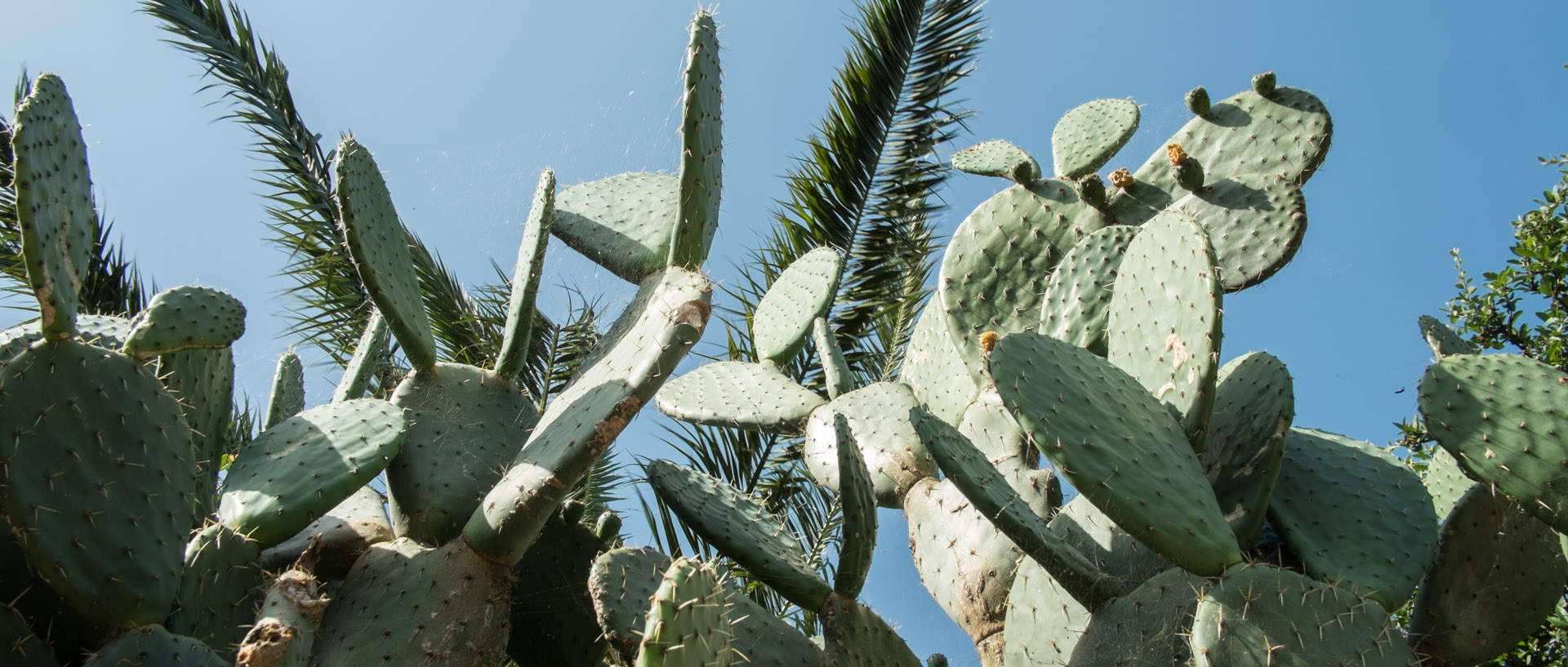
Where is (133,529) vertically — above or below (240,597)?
above

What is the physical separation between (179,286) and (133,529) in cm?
54

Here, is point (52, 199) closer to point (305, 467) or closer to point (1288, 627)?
point (305, 467)

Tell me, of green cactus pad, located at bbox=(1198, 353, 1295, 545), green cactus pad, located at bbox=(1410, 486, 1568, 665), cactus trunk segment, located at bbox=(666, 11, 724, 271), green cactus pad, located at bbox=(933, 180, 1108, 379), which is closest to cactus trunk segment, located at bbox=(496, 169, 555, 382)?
cactus trunk segment, located at bbox=(666, 11, 724, 271)

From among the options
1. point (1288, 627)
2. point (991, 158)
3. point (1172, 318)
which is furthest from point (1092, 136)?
point (1288, 627)

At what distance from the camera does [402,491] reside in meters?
2.12

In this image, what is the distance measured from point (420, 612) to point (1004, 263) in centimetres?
159

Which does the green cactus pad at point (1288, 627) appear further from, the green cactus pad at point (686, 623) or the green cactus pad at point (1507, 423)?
the green cactus pad at point (686, 623)

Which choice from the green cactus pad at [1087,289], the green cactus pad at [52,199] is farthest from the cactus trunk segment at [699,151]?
the green cactus pad at [52,199]

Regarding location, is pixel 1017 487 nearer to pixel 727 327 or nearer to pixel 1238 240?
pixel 1238 240

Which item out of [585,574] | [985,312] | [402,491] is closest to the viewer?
[402,491]

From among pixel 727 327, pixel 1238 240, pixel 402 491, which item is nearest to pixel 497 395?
pixel 402 491

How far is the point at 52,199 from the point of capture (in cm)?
164

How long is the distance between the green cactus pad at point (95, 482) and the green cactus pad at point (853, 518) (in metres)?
1.07

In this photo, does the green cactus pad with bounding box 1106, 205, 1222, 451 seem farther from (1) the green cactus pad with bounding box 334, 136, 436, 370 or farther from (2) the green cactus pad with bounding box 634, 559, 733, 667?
(1) the green cactus pad with bounding box 334, 136, 436, 370
